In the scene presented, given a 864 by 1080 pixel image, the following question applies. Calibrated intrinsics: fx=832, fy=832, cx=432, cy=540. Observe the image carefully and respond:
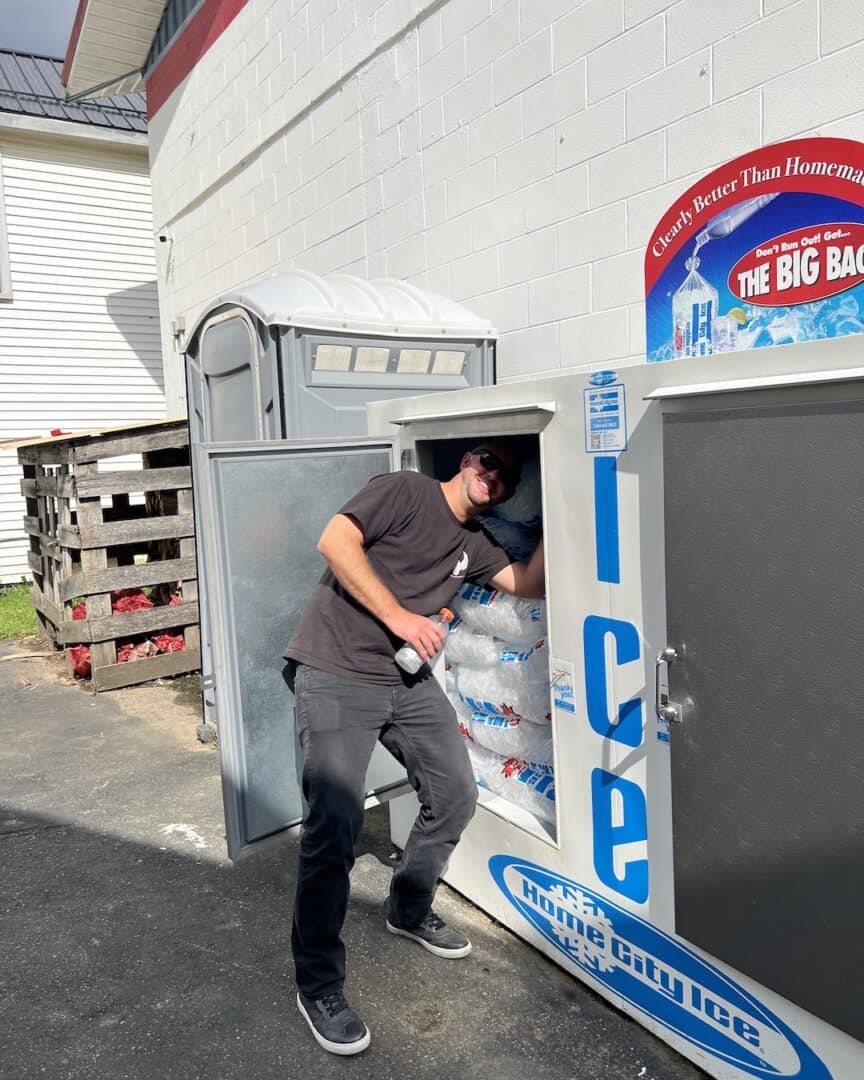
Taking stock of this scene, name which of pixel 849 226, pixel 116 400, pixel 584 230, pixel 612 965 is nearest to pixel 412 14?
pixel 584 230

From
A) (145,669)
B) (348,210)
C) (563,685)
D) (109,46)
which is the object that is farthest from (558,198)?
(109,46)

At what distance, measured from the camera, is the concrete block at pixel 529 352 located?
4230mm

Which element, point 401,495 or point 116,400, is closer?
point 401,495

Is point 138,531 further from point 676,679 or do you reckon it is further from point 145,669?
point 676,679

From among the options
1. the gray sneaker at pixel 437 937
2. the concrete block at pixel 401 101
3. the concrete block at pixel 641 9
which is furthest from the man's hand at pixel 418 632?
the concrete block at pixel 401 101

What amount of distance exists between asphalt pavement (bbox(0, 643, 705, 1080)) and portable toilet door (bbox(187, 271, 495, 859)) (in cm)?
55

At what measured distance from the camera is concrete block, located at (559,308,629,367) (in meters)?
3.82

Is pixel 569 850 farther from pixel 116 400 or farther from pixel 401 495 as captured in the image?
pixel 116 400

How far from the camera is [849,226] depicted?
2812 mm

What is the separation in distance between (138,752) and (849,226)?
4.98m

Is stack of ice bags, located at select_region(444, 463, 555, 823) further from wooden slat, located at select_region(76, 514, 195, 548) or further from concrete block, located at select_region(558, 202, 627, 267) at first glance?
A: wooden slat, located at select_region(76, 514, 195, 548)

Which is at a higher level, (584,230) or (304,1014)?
(584,230)

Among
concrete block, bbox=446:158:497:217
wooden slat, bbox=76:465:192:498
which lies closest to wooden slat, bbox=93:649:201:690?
wooden slat, bbox=76:465:192:498

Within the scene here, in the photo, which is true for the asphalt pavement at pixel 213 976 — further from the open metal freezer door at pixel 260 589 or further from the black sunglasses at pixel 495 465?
the black sunglasses at pixel 495 465
